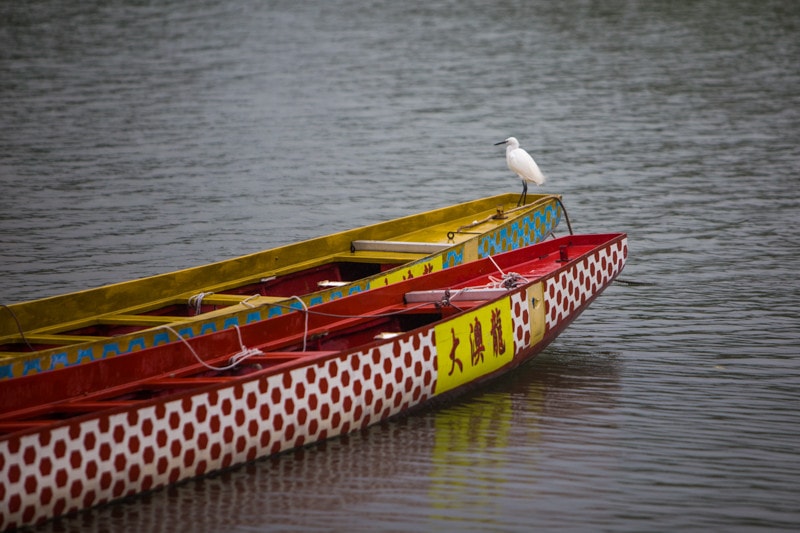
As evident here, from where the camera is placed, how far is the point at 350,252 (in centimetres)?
1439

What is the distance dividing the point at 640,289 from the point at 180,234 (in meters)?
6.63

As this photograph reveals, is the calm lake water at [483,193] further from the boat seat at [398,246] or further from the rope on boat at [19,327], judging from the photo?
the rope on boat at [19,327]

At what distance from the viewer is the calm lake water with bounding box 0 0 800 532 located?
992 centimetres

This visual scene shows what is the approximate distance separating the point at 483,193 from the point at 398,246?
7687 millimetres

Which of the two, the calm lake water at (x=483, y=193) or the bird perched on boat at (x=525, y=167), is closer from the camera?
the calm lake water at (x=483, y=193)

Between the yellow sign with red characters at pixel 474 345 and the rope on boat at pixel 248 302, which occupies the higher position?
the rope on boat at pixel 248 302

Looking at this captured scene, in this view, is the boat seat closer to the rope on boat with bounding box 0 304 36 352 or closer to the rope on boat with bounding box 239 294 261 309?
the rope on boat with bounding box 239 294 261 309

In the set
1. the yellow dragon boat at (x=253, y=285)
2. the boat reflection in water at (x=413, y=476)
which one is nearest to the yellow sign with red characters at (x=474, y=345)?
the boat reflection in water at (x=413, y=476)

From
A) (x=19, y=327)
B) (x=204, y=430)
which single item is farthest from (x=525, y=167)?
(x=204, y=430)

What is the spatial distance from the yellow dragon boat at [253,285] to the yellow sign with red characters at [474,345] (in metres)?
1.27

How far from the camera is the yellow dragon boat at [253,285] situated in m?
11.0

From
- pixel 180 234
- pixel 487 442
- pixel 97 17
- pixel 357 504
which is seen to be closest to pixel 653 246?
pixel 180 234

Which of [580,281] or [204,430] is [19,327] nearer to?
[204,430]

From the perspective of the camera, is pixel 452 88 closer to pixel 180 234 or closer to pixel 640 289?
pixel 180 234
